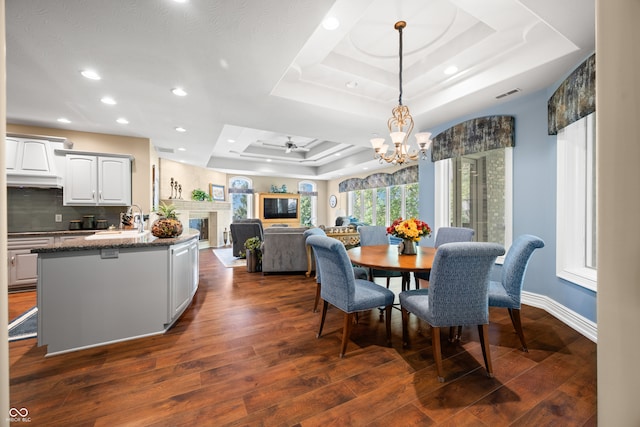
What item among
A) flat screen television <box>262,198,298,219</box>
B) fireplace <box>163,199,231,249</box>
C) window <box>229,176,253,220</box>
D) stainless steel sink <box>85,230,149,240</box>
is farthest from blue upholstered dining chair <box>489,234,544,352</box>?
window <box>229,176,253,220</box>

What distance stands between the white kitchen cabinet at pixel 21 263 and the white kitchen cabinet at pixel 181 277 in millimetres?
2580

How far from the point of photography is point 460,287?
172 cm

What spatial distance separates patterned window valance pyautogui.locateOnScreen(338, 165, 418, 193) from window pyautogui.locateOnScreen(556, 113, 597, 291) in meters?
3.98

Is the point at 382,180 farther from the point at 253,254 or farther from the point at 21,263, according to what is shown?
the point at 21,263

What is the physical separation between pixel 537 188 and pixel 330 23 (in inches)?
118

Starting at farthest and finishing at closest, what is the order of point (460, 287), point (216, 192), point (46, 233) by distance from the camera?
point (216, 192), point (46, 233), point (460, 287)

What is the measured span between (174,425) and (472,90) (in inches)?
161

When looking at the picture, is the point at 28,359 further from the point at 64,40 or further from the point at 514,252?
the point at 514,252

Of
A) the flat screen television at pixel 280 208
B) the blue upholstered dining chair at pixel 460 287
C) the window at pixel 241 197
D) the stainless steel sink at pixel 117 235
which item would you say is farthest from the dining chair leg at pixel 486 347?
the window at pixel 241 197

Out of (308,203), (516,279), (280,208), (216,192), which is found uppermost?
(216,192)

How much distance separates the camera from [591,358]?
198cm

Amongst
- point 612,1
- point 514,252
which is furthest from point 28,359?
point 514,252

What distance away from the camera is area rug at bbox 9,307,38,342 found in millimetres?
2398

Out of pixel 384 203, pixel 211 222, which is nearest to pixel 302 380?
pixel 384 203
